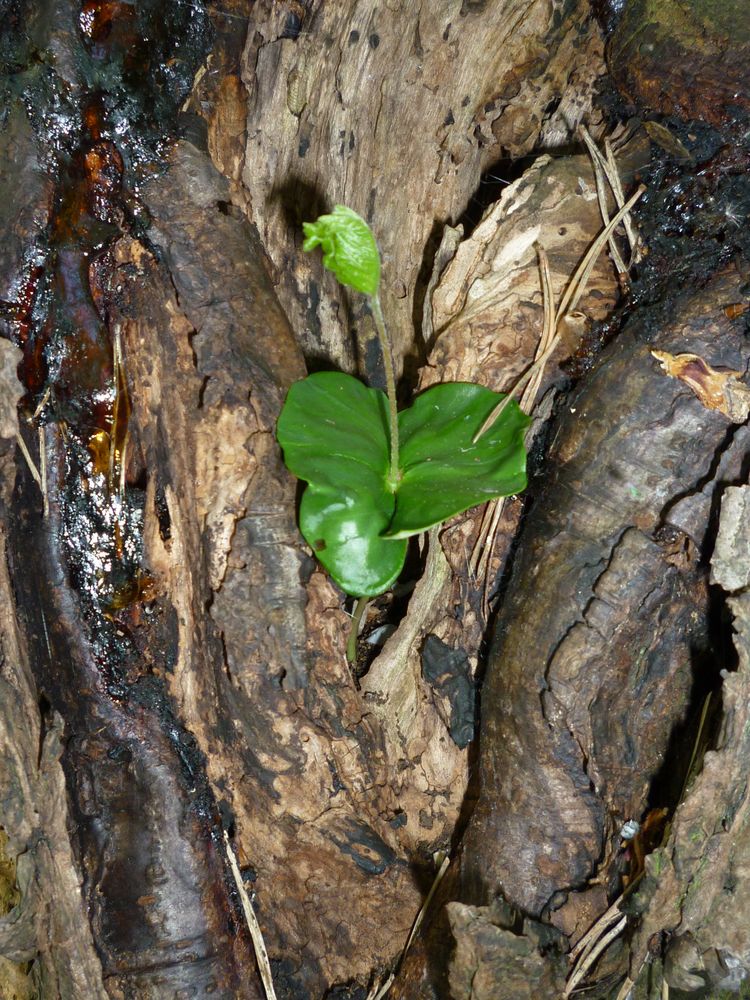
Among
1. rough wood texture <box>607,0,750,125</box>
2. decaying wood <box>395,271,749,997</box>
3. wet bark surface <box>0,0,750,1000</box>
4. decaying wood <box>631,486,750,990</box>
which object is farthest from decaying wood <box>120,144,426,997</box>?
rough wood texture <box>607,0,750,125</box>

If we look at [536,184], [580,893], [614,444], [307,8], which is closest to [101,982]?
[580,893]

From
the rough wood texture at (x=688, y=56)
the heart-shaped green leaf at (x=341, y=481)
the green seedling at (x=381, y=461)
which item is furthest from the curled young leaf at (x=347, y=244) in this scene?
the rough wood texture at (x=688, y=56)

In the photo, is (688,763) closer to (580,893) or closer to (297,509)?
(580,893)

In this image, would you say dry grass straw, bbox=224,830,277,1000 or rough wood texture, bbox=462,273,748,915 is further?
dry grass straw, bbox=224,830,277,1000

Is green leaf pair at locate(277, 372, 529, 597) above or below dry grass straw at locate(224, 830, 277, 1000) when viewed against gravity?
above

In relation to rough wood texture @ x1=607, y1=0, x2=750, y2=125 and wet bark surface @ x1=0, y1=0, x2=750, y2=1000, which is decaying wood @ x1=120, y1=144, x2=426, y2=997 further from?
rough wood texture @ x1=607, y1=0, x2=750, y2=125

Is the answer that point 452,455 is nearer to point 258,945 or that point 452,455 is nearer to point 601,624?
point 601,624
